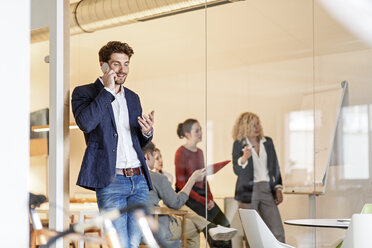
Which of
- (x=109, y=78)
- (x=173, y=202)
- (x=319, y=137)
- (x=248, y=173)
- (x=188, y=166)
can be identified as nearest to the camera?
(x=109, y=78)

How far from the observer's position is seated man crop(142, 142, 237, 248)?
5.40 meters

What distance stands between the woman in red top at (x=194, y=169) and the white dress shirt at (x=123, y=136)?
1051 millimetres

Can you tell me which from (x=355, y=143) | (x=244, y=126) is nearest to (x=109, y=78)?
(x=244, y=126)

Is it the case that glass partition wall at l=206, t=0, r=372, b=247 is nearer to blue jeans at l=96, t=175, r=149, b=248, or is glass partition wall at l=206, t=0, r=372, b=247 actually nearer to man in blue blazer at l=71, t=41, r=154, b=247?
man in blue blazer at l=71, t=41, r=154, b=247

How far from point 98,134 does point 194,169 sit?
1.38m

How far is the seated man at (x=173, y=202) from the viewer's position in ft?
17.7

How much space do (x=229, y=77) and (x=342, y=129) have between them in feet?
4.49

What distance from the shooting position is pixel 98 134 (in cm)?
451

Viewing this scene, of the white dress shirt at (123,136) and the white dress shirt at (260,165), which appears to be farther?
the white dress shirt at (260,165)

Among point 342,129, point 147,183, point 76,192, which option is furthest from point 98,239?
point 342,129

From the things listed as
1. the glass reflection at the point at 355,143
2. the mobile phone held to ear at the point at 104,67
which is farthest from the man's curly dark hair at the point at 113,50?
the glass reflection at the point at 355,143

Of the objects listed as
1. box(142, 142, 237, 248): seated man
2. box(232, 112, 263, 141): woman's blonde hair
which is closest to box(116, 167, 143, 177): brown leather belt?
box(142, 142, 237, 248): seated man

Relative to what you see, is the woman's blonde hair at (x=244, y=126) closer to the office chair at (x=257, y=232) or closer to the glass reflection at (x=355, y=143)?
the glass reflection at (x=355, y=143)

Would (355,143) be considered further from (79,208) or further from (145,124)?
(79,208)
